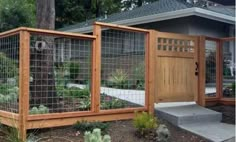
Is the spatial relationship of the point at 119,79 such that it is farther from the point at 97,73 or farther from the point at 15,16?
the point at 15,16

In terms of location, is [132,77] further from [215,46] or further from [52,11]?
[215,46]

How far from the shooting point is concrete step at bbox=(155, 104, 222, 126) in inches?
249

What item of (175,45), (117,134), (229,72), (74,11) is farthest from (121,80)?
(74,11)

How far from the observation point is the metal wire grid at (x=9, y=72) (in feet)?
18.3

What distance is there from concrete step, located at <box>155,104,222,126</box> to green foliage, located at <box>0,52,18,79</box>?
8.93 ft

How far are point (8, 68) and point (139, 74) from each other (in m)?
2.45

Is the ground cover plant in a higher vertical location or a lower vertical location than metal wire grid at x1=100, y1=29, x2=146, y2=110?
lower

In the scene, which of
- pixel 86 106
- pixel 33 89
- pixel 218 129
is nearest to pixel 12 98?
pixel 33 89

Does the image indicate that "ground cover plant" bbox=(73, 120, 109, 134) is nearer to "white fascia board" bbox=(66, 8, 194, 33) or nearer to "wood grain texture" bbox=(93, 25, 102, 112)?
"wood grain texture" bbox=(93, 25, 102, 112)

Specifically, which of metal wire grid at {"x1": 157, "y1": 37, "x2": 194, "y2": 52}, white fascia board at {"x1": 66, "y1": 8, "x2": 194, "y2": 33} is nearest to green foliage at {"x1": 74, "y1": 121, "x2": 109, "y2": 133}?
metal wire grid at {"x1": 157, "y1": 37, "x2": 194, "y2": 52}

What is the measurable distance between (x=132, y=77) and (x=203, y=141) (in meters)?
1.89

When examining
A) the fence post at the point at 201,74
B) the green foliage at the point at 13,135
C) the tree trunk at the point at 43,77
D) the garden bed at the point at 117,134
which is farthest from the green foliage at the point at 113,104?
the fence post at the point at 201,74

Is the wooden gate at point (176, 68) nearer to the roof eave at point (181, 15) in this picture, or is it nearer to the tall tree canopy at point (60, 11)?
the roof eave at point (181, 15)

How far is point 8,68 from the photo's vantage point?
19.2 feet
